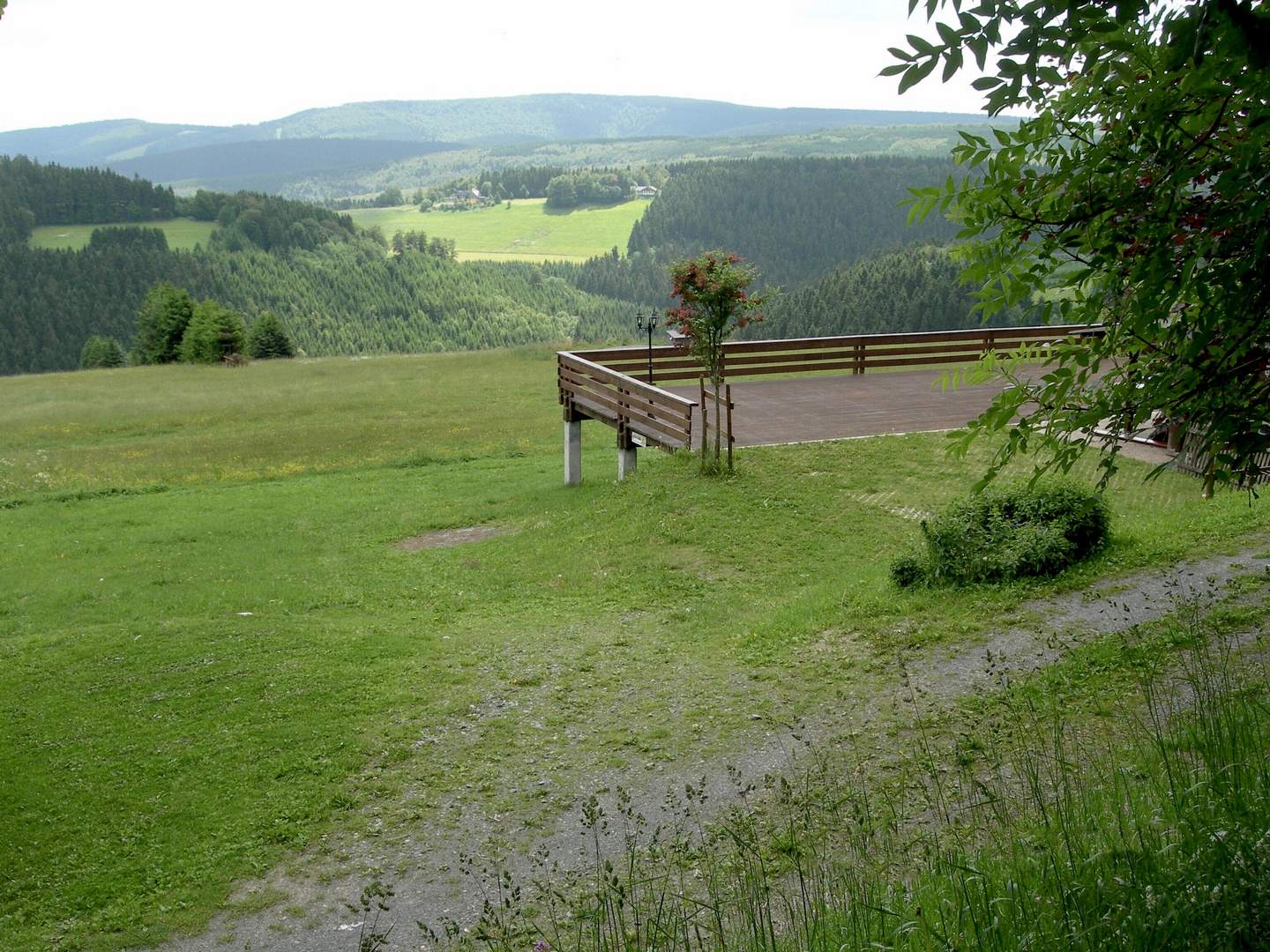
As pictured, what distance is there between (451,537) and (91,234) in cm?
14353

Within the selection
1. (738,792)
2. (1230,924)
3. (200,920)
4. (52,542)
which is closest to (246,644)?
(200,920)

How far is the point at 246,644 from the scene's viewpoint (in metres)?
8.75

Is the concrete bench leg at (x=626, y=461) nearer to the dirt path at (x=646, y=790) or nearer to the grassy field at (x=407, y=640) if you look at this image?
the grassy field at (x=407, y=640)

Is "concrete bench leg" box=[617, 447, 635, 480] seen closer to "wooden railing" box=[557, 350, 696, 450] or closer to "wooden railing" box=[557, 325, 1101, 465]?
"wooden railing" box=[557, 350, 696, 450]

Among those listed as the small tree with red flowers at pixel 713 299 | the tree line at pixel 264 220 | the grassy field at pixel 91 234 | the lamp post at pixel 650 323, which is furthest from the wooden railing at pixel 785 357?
the tree line at pixel 264 220

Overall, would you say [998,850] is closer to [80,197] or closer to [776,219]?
[776,219]

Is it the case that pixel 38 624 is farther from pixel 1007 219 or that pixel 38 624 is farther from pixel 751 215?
pixel 751 215

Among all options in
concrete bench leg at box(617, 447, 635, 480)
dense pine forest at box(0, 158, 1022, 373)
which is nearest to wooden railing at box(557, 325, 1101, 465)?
concrete bench leg at box(617, 447, 635, 480)

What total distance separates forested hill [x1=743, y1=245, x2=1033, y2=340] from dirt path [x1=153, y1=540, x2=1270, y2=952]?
5197 cm

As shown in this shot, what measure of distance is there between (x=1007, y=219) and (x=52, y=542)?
55.5ft

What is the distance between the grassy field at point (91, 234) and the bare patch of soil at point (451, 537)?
443 feet

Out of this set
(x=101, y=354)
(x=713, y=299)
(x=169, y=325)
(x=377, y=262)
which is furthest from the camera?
(x=377, y=262)

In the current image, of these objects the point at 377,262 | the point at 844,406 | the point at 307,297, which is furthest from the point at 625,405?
the point at 377,262

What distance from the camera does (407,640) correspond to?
29.6 ft
